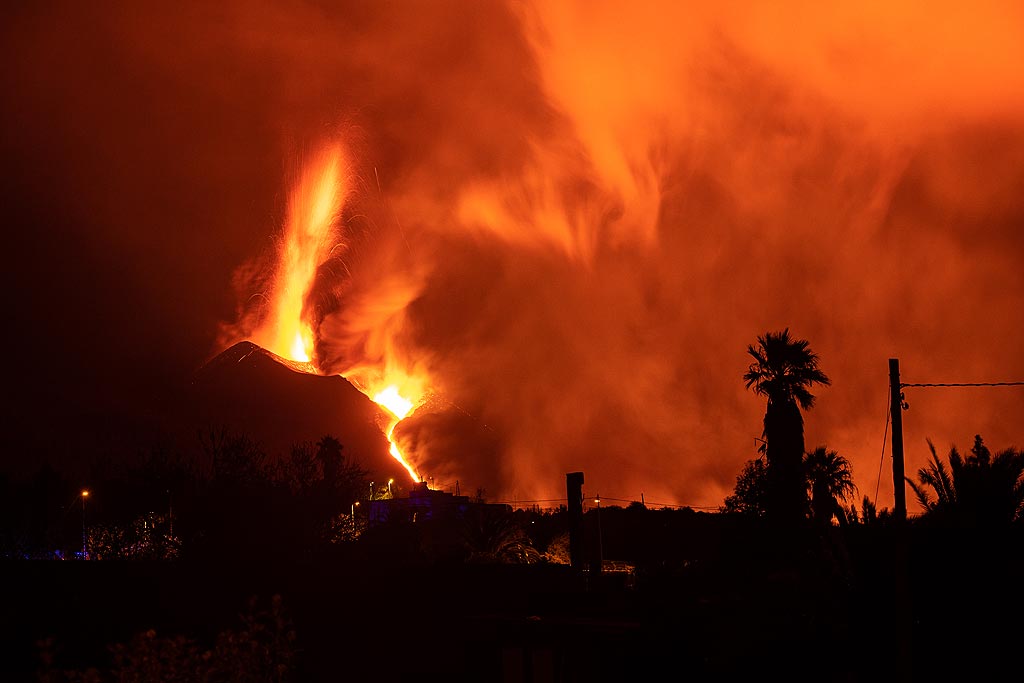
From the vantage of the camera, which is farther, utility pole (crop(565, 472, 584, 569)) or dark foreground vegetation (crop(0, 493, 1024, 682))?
utility pole (crop(565, 472, 584, 569))

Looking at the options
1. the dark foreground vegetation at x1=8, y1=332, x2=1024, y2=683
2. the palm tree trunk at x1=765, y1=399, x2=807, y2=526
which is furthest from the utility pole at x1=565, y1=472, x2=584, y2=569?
the palm tree trunk at x1=765, y1=399, x2=807, y2=526

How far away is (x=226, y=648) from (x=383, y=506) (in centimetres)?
4289

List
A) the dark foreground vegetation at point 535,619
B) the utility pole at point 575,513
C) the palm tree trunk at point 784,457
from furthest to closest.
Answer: the palm tree trunk at point 784,457 < the utility pole at point 575,513 < the dark foreground vegetation at point 535,619

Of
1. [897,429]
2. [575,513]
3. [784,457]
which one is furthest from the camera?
[784,457]

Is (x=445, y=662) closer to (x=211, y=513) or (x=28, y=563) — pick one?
(x=28, y=563)

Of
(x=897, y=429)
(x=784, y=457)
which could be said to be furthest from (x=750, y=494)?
(x=897, y=429)

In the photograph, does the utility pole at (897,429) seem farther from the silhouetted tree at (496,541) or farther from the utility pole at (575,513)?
the silhouetted tree at (496,541)

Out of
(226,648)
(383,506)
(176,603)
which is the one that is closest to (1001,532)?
(226,648)

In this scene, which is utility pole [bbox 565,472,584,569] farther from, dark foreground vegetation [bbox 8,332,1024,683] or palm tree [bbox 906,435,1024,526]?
palm tree [bbox 906,435,1024,526]

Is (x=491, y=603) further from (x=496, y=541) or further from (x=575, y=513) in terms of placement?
(x=496, y=541)

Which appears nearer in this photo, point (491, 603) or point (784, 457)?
point (491, 603)

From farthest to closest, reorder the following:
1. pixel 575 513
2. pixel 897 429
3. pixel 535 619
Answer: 1. pixel 575 513
2. pixel 897 429
3. pixel 535 619

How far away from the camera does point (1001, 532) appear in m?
19.0

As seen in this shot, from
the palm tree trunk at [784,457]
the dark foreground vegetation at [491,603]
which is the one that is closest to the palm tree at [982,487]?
the dark foreground vegetation at [491,603]
